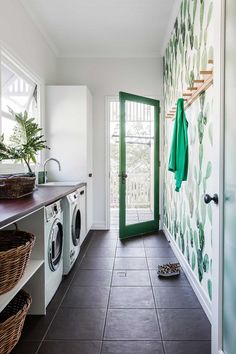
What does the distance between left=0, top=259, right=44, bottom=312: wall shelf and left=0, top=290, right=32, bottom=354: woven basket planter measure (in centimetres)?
10

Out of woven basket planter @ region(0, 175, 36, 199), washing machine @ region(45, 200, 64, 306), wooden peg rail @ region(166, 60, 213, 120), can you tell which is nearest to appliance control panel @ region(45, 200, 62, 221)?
washing machine @ region(45, 200, 64, 306)

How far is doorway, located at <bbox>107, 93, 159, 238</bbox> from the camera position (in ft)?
13.9

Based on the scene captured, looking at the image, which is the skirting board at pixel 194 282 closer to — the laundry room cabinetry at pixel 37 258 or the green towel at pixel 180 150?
the green towel at pixel 180 150

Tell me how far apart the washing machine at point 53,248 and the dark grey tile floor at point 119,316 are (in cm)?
11

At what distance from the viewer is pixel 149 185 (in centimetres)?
456

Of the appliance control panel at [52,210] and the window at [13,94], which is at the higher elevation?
the window at [13,94]

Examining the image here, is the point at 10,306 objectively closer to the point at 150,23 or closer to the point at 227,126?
the point at 227,126

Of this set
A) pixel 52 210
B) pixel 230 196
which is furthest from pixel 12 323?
pixel 230 196

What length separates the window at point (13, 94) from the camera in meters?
2.97

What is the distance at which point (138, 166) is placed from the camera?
14.5ft

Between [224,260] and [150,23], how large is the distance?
3.24 m

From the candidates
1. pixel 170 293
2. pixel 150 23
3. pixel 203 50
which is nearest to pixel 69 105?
pixel 150 23

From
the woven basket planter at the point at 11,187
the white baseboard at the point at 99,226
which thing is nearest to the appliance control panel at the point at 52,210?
the woven basket planter at the point at 11,187

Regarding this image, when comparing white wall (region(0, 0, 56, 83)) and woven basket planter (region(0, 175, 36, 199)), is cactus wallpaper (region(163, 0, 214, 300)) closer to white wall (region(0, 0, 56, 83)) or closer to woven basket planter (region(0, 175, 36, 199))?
woven basket planter (region(0, 175, 36, 199))
